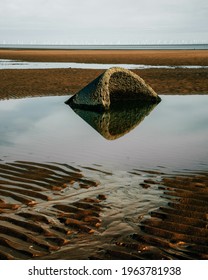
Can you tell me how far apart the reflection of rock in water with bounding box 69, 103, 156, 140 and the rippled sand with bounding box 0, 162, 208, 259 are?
337 centimetres

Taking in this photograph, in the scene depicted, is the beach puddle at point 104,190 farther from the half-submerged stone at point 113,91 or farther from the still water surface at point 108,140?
the half-submerged stone at point 113,91

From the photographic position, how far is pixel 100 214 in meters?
5.35

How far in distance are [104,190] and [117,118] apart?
6511 millimetres

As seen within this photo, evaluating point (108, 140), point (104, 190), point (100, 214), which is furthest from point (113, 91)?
point (100, 214)

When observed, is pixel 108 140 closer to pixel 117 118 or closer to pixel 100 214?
pixel 117 118

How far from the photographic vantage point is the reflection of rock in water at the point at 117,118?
10776 mm

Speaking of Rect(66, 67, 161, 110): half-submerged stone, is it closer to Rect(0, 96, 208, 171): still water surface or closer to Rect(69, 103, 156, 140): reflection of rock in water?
Rect(69, 103, 156, 140): reflection of rock in water

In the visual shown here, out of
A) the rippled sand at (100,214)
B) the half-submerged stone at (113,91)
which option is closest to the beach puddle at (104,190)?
the rippled sand at (100,214)

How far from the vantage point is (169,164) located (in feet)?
25.1

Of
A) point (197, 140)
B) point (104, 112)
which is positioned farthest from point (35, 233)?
point (104, 112)

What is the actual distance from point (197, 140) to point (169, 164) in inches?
88.1

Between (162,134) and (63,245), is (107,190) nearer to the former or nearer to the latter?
(63,245)

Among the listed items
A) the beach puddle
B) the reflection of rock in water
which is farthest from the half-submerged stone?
the beach puddle

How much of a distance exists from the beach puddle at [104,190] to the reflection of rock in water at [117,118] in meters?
0.06
